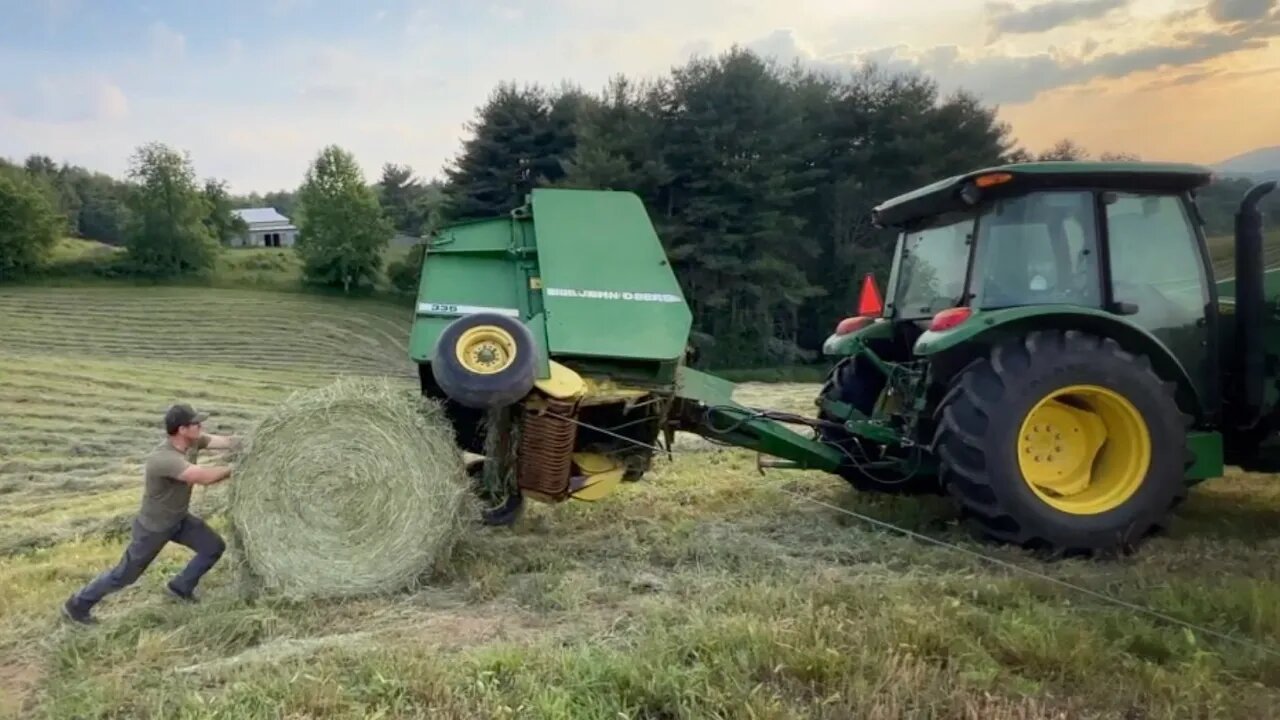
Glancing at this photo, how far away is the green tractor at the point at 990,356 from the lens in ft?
14.9

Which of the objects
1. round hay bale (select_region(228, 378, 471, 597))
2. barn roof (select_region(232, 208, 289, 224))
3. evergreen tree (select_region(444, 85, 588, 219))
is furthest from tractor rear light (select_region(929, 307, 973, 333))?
barn roof (select_region(232, 208, 289, 224))

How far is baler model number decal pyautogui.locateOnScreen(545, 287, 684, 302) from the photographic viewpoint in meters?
4.91

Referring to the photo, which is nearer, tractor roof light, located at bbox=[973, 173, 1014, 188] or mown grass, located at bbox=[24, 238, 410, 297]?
tractor roof light, located at bbox=[973, 173, 1014, 188]

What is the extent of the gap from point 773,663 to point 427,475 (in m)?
1.91

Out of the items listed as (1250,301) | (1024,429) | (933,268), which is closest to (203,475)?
(1024,429)

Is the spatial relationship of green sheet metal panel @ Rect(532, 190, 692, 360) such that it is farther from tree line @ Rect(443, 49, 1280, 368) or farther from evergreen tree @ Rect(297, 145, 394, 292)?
evergreen tree @ Rect(297, 145, 394, 292)

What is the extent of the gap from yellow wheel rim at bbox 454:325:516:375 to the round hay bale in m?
0.35

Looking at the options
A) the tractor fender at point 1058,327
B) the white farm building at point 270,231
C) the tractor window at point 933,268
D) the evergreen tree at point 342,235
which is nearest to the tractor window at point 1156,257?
the tractor fender at point 1058,327

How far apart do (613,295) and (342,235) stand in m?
34.0

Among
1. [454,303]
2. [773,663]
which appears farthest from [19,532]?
[773,663]

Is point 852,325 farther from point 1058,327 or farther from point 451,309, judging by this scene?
point 451,309

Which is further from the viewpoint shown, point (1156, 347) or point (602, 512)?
point (602, 512)

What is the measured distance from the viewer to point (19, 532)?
6.91 meters

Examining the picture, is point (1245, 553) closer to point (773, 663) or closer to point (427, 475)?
point (773, 663)
